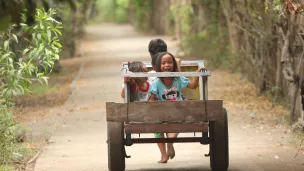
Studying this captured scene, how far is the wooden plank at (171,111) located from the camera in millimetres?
8227

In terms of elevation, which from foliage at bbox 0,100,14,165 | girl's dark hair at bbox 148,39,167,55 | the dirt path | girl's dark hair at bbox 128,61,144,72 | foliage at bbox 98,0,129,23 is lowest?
the dirt path

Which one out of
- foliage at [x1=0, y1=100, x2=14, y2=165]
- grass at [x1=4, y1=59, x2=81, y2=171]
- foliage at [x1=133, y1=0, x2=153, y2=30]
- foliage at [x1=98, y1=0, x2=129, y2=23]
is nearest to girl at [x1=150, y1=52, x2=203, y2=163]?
grass at [x1=4, y1=59, x2=81, y2=171]

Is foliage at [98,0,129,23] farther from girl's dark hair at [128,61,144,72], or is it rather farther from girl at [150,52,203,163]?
girl at [150,52,203,163]

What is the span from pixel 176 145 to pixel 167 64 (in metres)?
2.95

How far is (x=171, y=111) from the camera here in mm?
8250

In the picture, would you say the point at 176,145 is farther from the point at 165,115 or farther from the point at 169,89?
the point at 165,115

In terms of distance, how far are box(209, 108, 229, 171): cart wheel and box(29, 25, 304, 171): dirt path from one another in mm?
643

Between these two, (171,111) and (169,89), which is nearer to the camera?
(171,111)

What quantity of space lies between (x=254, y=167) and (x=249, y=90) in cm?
1008

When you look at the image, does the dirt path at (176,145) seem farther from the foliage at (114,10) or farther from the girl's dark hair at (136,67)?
the foliage at (114,10)

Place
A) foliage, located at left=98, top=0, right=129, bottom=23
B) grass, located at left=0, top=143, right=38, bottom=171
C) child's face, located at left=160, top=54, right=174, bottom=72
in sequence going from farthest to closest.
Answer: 1. foliage, located at left=98, top=0, right=129, bottom=23
2. grass, located at left=0, top=143, right=38, bottom=171
3. child's face, located at left=160, top=54, right=174, bottom=72

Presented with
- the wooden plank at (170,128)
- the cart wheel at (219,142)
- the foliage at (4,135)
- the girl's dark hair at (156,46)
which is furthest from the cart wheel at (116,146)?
the foliage at (4,135)

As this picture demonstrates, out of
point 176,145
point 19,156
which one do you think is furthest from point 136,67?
point 176,145

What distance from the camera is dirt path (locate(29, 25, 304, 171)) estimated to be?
383 inches
